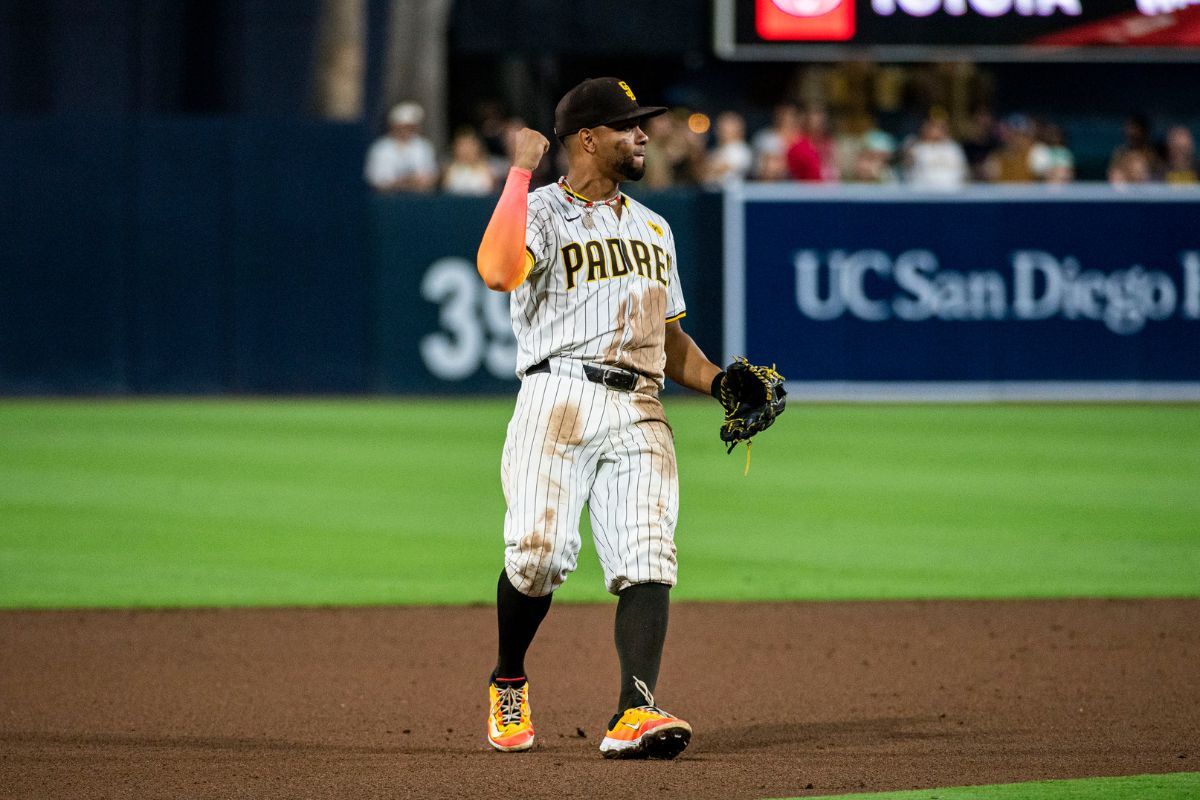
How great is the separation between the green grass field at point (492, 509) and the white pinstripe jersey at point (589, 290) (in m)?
3.14

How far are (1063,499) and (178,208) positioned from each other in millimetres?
9290

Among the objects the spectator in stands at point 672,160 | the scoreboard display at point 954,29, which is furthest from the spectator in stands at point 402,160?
the scoreboard display at point 954,29

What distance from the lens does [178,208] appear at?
1702 centimetres

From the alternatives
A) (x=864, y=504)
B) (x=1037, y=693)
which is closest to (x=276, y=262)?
(x=864, y=504)

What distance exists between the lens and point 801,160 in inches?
699

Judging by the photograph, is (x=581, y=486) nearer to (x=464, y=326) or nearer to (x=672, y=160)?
(x=464, y=326)

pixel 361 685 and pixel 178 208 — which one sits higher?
pixel 178 208

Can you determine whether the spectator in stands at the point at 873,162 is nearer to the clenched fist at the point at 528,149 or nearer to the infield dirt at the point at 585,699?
the infield dirt at the point at 585,699

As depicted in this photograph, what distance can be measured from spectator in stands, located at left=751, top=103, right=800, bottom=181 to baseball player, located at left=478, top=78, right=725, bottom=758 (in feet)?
42.1

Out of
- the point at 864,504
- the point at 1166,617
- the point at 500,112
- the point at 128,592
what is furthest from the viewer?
the point at 500,112

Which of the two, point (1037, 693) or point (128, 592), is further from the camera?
point (128, 592)

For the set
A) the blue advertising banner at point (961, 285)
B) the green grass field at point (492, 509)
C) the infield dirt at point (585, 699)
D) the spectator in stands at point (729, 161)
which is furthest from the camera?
the spectator in stands at point (729, 161)

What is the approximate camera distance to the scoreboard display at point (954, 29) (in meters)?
15.3

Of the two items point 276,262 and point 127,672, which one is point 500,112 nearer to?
point 276,262
